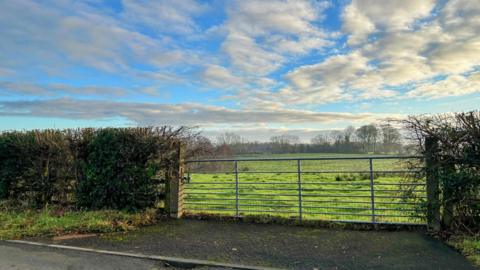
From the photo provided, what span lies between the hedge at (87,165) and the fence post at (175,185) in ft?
0.47

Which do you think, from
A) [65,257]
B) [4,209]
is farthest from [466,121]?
[4,209]

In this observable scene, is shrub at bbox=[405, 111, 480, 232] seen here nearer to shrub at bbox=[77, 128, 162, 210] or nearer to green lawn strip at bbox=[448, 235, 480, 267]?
green lawn strip at bbox=[448, 235, 480, 267]

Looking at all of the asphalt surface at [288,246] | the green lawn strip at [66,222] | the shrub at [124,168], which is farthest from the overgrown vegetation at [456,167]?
the green lawn strip at [66,222]

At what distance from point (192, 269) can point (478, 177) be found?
5.09 m

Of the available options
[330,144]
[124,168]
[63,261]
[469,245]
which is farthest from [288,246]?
[330,144]

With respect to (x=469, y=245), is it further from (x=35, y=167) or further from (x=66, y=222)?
(x=35, y=167)

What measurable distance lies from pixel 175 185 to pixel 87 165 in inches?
98.1

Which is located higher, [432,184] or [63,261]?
[432,184]

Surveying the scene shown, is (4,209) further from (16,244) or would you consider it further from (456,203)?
(456,203)

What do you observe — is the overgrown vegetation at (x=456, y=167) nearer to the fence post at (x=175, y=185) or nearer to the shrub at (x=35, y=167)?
the fence post at (x=175, y=185)

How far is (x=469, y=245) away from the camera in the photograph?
5059mm

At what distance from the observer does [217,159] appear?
8.02 m

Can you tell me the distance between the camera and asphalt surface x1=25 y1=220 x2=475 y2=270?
4.70m

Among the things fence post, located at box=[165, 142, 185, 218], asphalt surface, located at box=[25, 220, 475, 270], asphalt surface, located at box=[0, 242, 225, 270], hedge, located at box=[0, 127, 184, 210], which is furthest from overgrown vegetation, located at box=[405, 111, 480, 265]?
hedge, located at box=[0, 127, 184, 210]
